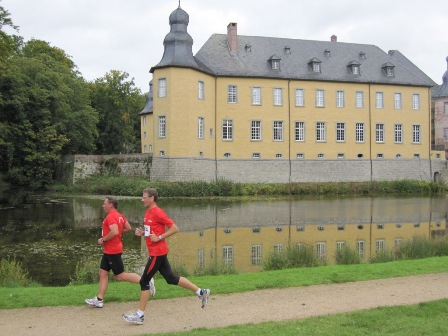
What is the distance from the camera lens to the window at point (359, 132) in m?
39.9

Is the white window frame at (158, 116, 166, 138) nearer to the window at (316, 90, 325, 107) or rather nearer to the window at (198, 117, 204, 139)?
the window at (198, 117, 204, 139)

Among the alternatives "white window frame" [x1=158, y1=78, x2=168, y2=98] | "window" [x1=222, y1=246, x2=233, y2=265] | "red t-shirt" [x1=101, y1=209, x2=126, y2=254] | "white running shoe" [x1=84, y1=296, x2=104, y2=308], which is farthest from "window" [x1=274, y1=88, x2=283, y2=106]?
"white running shoe" [x1=84, y1=296, x2=104, y2=308]

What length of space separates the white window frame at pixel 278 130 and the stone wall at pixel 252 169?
1866mm

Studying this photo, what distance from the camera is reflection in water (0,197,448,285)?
11977mm

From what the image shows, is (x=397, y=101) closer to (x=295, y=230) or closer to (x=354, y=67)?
(x=354, y=67)

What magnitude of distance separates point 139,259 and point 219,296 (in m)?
5.18

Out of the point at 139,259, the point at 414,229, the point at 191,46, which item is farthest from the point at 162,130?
the point at 139,259

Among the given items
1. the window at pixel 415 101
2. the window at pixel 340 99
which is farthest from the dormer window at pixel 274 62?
the window at pixel 415 101

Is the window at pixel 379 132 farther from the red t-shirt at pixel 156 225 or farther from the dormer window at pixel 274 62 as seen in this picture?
the red t-shirt at pixel 156 225

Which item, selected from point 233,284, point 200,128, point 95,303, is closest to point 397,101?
point 200,128

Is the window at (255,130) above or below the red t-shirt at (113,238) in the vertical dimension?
above

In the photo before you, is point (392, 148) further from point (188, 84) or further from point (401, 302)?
point (401, 302)

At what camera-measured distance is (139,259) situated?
11.6 m

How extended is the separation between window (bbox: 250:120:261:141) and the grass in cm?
2842
